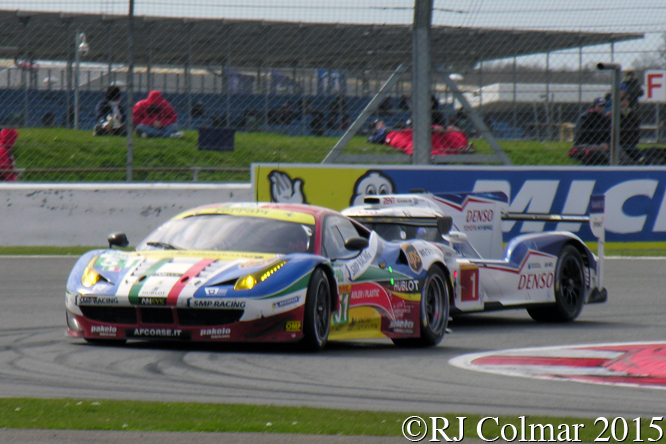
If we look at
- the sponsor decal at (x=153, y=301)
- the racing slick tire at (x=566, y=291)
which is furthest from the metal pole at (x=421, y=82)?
the sponsor decal at (x=153, y=301)

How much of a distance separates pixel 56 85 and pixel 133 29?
146cm

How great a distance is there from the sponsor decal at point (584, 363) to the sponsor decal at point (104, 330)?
2.27m

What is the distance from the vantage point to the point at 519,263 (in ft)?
31.0

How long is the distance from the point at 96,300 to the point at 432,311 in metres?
2.70

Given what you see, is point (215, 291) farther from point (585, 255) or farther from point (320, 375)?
point (585, 255)

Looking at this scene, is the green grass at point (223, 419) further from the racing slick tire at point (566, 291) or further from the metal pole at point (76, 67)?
the metal pole at point (76, 67)

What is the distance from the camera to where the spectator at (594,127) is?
52.3 feet

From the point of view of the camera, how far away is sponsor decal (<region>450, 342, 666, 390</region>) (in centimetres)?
620

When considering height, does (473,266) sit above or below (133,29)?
below

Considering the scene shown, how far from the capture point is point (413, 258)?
26.2 feet

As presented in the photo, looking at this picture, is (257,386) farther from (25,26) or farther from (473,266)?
(25,26)

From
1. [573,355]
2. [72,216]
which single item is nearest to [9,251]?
[72,216]

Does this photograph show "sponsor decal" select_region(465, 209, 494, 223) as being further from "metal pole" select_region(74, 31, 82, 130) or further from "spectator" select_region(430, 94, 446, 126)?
"metal pole" select_region(74, 31, 82, 130)

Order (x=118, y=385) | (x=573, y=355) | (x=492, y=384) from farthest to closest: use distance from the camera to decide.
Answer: (x=573, y=355) → (x=492, y=384) → (x=118, y=385)
